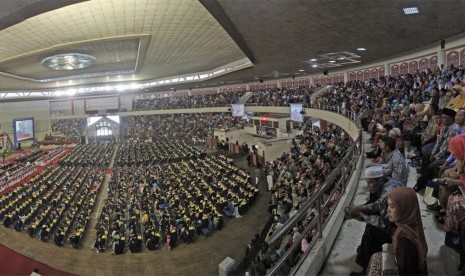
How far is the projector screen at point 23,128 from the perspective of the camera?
135ft

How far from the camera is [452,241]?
2.59m

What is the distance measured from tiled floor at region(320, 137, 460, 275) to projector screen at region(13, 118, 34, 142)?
4854 cm

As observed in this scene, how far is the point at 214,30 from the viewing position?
17375 millimetres

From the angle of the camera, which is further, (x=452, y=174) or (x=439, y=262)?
(x=452, y=174)

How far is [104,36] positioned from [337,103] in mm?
15057

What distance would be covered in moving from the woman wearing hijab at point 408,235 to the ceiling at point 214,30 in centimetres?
839

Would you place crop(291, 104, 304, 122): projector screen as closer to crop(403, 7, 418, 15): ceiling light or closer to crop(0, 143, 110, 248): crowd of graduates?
crop(403, 7, 418, 15): ceiling light

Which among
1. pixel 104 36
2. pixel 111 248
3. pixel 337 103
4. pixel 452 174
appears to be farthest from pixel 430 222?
pixel 104 36

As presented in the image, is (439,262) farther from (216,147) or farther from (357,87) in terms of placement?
(216,147)

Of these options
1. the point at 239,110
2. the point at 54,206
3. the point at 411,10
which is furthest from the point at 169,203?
the point at 239,110

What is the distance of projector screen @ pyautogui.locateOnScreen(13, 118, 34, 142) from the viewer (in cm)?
4125

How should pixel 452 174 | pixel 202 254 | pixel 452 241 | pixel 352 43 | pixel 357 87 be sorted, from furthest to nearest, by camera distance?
pixel 357 87 < pixel 352 43 < pixel 202 254 < pixel 452 174 < pixel 452 241

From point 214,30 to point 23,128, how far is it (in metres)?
38.3

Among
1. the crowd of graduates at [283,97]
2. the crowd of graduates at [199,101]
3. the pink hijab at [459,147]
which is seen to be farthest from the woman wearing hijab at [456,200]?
the crowd of graduates at [199,101]
